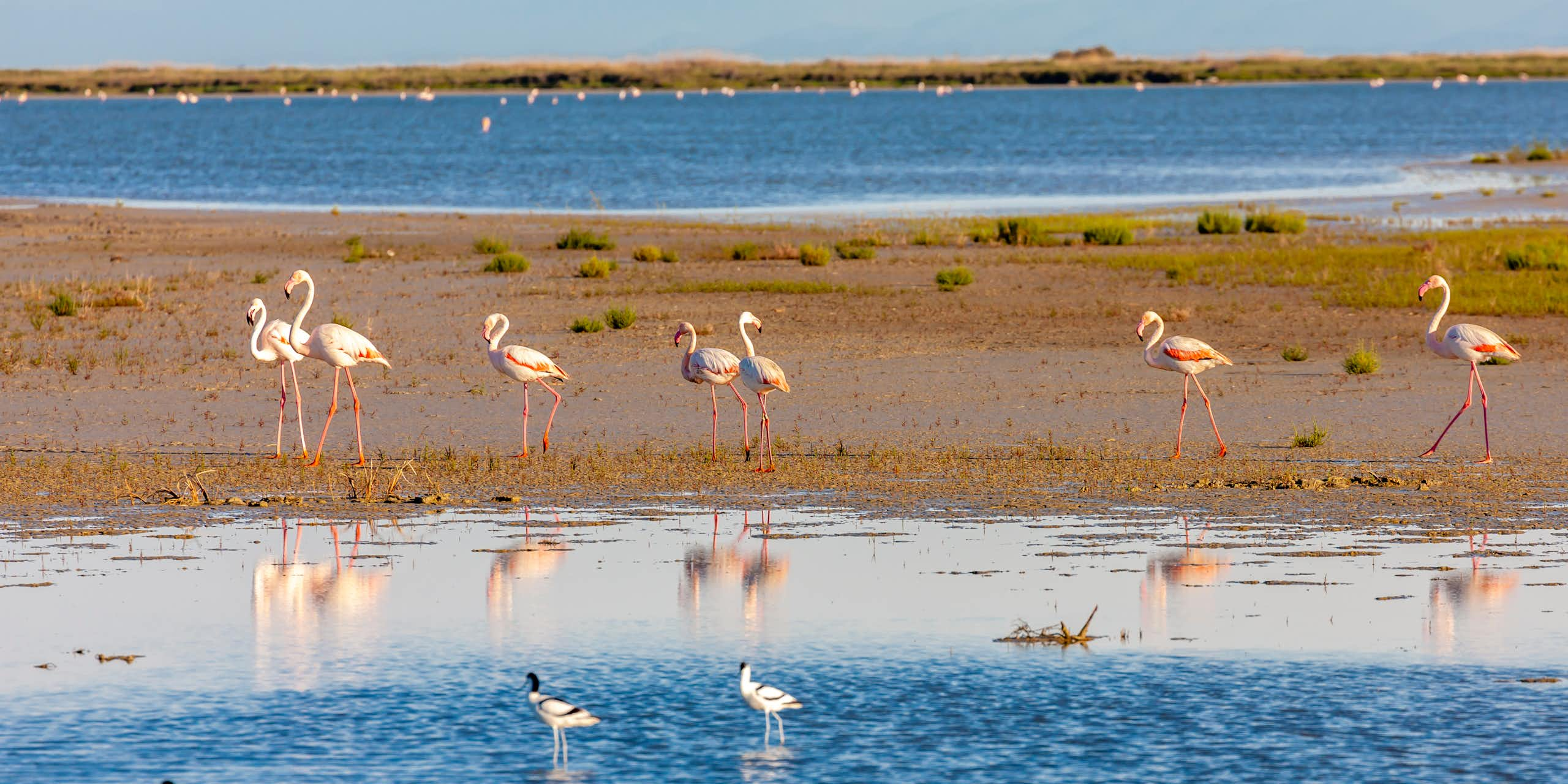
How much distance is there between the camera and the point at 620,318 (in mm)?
23047

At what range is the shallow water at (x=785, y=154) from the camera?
175ft

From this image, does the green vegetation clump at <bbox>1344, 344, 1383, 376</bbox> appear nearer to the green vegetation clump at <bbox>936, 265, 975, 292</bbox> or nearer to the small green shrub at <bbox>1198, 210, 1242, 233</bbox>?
the green vegetation clump at <bbox>936, 265, 975, 292</bbox>

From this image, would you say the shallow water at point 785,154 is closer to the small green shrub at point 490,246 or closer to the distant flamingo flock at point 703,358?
the small green shrub at point 490,246

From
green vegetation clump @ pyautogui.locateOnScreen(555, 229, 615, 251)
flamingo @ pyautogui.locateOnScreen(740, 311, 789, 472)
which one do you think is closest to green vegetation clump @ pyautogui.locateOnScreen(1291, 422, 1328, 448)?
flamingo @ pyautogui.locateOnScreen(740, 311, 789, 472)

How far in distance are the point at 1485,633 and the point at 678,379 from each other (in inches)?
432

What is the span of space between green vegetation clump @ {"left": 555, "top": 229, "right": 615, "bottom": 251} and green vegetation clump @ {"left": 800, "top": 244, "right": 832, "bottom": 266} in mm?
4512

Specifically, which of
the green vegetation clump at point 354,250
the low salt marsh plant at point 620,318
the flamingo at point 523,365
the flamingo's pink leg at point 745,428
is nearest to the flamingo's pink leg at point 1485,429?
the flamingo's pink leg at point 745,428

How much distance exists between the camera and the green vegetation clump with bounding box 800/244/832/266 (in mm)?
30859

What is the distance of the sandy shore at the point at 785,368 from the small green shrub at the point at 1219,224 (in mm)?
5092

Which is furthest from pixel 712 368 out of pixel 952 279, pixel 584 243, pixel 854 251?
pixel 584 243

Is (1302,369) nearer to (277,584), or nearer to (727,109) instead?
(277,584)

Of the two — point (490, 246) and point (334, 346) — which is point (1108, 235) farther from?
point (334, 346)

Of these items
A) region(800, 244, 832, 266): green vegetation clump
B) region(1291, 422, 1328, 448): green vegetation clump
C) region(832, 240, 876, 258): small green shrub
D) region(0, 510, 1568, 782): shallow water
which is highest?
region(832, 240, 876, 258): small green shrub

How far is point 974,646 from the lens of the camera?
924cm
